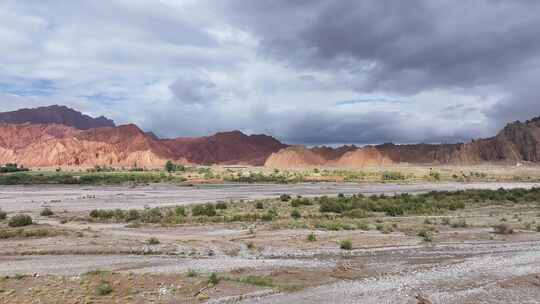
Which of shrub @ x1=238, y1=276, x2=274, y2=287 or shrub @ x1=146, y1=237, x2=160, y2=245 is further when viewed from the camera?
shrub @ x1=146, y1=237, x2=160, y2=245

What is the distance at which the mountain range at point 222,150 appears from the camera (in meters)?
139

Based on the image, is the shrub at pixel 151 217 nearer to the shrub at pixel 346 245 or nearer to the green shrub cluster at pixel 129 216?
the green shrub cluster at pixel 129 216

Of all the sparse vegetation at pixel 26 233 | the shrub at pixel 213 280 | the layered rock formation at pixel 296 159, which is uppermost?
the layered rock formation at pixel 296 159

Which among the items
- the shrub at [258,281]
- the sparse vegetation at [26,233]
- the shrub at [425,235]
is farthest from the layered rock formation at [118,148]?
the shrub at [258,281]

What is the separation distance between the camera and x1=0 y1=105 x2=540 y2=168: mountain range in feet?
456

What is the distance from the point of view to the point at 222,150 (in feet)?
590

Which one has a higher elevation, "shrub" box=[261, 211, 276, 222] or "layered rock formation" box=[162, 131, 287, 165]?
"layered rock formation" box=[162, 131, 287, 165]

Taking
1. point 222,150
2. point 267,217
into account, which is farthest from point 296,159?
point 267,217

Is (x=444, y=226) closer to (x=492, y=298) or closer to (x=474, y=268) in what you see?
(x=474, y=268)

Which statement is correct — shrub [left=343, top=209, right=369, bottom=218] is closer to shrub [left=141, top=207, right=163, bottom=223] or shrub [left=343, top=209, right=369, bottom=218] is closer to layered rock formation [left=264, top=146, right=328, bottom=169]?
shrub [left=141, top=207, right=163, bottom=223]

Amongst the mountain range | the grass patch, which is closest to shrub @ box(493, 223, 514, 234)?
the grass patch

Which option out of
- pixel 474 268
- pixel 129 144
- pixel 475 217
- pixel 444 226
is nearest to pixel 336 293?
pixel 474 268

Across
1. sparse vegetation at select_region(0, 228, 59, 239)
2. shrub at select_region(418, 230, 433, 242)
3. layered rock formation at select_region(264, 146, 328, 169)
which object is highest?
layered rock formation at select_region(264, 146, 328, 169)

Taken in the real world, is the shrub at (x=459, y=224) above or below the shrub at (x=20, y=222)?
below
